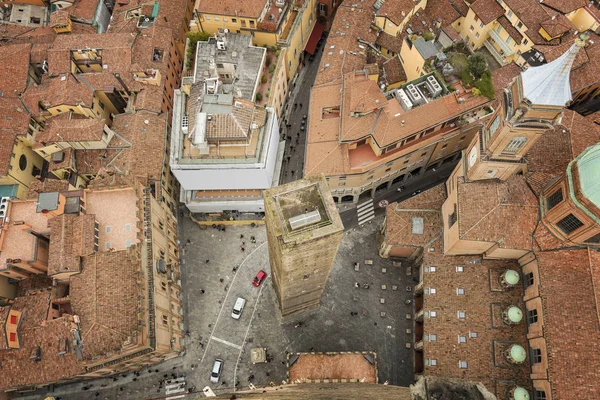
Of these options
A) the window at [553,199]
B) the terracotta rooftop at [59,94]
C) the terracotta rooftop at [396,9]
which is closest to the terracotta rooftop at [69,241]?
the terracotta rooftop at [59,94]

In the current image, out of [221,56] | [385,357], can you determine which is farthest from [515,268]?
[221,56]

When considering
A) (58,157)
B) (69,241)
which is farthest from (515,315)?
(58,157)

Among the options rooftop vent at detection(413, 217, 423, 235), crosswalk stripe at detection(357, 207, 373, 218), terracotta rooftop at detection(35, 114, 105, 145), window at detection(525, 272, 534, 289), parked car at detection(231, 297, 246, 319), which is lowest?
window at detection(525, 272, 534, 289)

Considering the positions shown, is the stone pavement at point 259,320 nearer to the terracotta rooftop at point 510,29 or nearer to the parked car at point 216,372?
the parked car at point 216,372

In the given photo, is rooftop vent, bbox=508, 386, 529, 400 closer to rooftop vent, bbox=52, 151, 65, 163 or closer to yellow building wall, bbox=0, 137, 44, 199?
rooftop vent, bbox=52, 151, 65, 163

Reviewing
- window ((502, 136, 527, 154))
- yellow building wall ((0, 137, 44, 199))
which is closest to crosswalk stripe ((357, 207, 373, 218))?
window ((502, 136, 527, 154))

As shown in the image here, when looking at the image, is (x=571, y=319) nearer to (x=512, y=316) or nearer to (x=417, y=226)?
(x=512, y=316)
